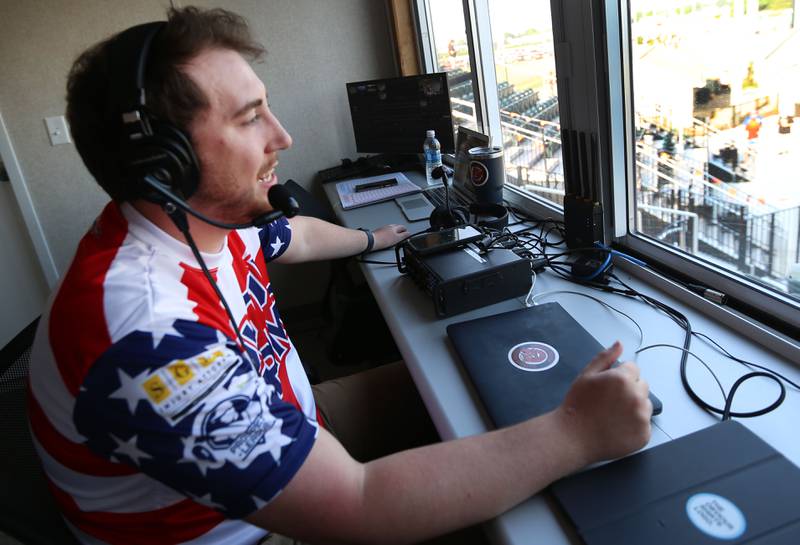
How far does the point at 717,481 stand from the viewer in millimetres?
613

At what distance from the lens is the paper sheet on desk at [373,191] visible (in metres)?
2.05

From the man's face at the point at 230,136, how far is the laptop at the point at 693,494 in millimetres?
621

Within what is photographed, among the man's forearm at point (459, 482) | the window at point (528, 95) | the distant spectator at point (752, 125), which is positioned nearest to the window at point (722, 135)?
the distant spectator at point (752, 125)

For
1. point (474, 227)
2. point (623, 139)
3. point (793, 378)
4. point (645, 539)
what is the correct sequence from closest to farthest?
1. point (645, 539)
2. point (793, 378)
3. point (623, 139)
4. point (474, 227)

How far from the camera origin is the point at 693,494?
60cm

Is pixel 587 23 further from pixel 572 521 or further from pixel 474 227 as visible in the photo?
pixel 572 521

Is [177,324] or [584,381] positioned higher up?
[177,324]

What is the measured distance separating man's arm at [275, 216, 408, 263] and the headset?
0.71 metres

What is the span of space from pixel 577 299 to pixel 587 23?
2.00 feet

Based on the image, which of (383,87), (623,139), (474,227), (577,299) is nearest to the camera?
(577,299)

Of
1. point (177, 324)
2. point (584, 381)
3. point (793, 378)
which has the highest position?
point (177, 324)

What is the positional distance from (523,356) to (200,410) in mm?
520

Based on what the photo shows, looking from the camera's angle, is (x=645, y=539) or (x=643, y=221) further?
(x=643, y=221)

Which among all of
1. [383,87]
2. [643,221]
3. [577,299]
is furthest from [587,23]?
[383,87]
